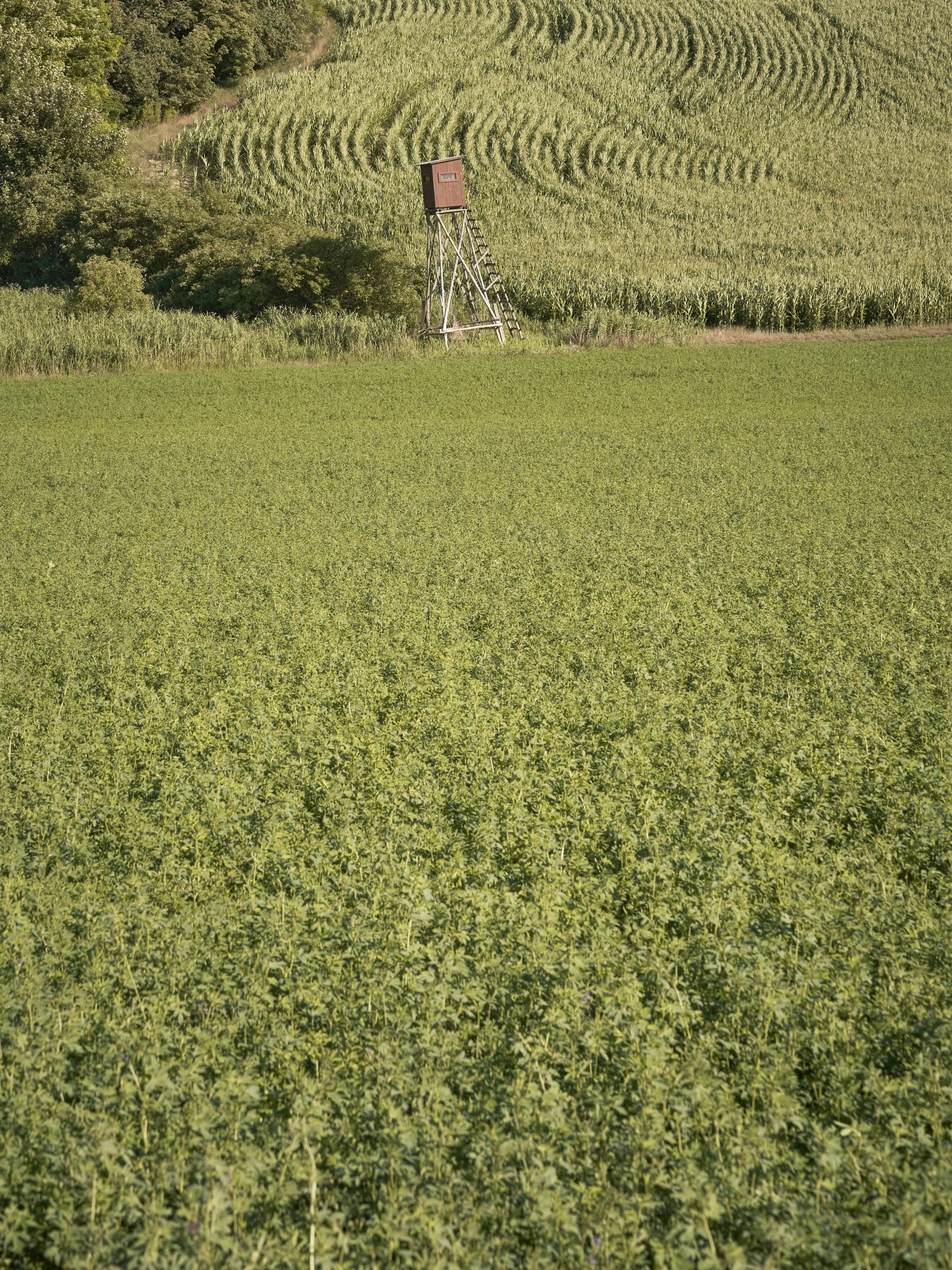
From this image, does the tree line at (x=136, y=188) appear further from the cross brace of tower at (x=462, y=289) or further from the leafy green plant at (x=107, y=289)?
the cross brace of tower at (x=462, y=289)

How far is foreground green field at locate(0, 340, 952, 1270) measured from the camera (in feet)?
13.1

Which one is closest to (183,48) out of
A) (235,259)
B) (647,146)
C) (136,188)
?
(136,188)

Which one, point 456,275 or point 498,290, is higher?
point 456,275

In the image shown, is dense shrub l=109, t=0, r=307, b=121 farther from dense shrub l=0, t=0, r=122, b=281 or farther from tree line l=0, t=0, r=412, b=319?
dense shrub l=0, t=0, r=122, b=281

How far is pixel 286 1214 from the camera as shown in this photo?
13.1 ft

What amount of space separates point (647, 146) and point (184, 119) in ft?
75.8

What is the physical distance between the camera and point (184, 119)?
5566 cm

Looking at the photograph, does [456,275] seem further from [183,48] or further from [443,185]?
[183,48]

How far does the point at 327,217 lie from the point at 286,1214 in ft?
138

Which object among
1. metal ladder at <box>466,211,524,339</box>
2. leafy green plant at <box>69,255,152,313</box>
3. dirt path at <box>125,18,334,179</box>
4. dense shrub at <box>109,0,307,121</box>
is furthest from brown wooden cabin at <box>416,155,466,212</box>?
dense shrub at <box>109,0,307,121</box>

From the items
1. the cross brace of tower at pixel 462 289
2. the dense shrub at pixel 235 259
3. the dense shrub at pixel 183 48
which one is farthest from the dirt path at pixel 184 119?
the cross brace of tower at pixel 462 289

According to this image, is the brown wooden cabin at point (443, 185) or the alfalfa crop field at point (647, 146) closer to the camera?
the brown wooden cabin at point (443, 185)

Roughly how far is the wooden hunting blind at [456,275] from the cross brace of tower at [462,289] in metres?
0.02

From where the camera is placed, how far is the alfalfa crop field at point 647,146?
118 feet
